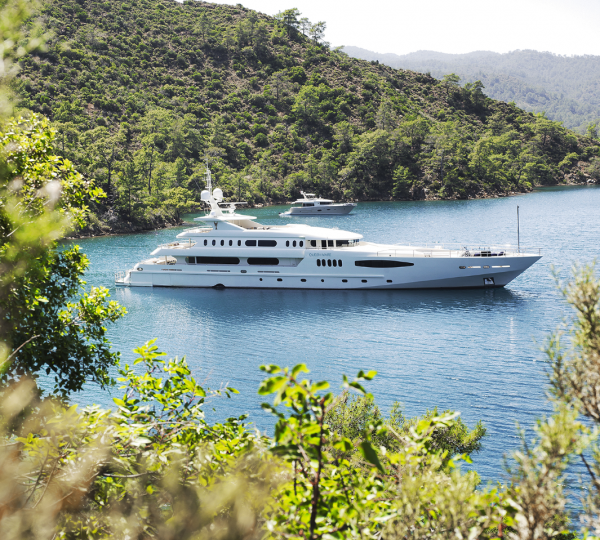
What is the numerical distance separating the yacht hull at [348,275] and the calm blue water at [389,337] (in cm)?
80

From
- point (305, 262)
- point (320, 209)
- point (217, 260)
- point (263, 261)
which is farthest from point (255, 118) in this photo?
point (305, 262)

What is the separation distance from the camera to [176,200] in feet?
231

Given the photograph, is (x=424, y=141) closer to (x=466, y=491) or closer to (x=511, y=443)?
(x=511, y=443)

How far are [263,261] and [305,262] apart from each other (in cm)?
305

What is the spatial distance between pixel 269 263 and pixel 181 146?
226 feet

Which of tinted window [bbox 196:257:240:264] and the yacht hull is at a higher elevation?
tinted window [bbox 196:257:240:264]

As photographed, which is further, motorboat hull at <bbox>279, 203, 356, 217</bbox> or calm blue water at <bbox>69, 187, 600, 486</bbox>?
motorboat hull at <bbox>279, 203, 356, 217</bbox>

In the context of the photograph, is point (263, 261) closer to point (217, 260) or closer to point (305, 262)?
point (305, 262)

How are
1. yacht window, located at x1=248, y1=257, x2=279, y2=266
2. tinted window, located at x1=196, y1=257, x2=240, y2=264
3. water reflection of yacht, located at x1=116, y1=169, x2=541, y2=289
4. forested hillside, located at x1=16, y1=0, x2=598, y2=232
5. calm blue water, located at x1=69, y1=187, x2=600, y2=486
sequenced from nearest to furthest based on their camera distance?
1. calm blue water, located at x1=69, y1=187, x2=600, y2=486
2. water reflection of yacht, located at x1=116, y1=169, x2=541, y2=289
3. yacht window, located at x1=248, y1=257, x2=279, y2=266
4. tinted window, located at x1=196, y1=257, x2=240, y2=264
5. forested hillside, located at x1=16, y1=0, x2=598, y2=232

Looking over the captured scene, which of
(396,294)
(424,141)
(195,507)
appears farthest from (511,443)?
(424,141)

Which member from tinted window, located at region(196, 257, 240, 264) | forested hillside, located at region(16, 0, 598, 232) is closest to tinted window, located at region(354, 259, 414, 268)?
tinted window, located at region(196, 257, 240, 264)

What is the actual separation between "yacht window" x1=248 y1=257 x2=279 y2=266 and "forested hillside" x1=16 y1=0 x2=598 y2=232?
124 ft

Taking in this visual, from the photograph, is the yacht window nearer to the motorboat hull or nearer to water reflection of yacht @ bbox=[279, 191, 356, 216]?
water reflection of yacht @ bbox=[279, 191, 356, 216]

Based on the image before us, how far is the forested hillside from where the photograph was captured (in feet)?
275
